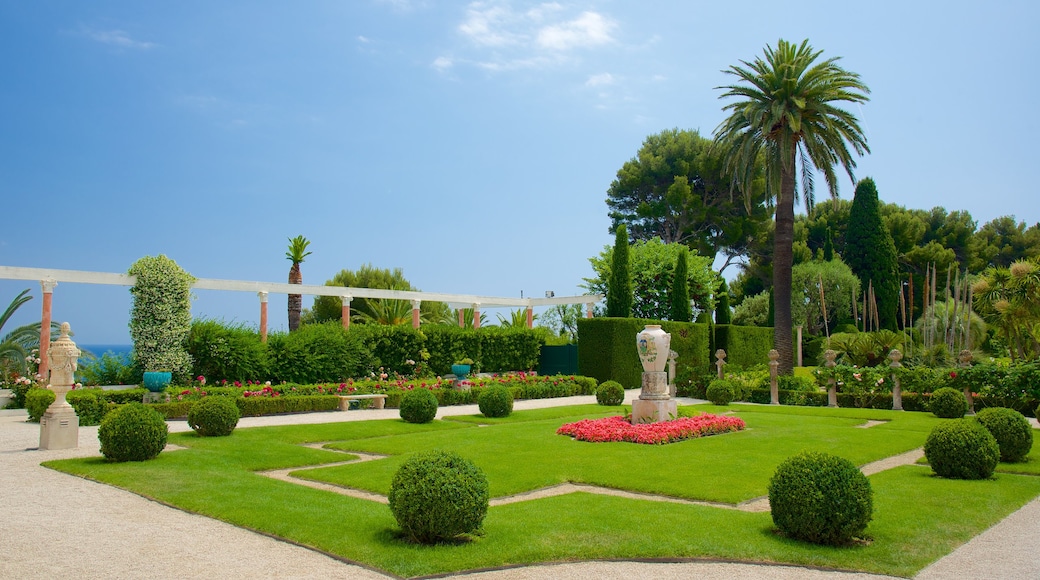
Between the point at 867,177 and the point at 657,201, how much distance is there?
1343cm

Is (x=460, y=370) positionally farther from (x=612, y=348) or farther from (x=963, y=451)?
(x=963, y=451)

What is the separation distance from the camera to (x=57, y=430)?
12383 mm

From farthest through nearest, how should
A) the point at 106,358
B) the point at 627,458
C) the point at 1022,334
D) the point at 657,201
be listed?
the point at 657,201 → the point at 1022,334 → the point at 106,358 → the point at 627,458

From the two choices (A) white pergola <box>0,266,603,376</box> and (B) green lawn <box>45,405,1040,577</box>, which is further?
(A) white pergola <box>0,266,603,376</box>

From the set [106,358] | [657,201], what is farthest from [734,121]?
[106,358]

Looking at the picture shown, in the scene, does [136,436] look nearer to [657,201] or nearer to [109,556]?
[109,556]

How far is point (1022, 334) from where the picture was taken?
27.0m

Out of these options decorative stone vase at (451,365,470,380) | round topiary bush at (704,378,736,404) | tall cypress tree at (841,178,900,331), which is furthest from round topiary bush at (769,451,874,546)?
tall cypress tree at (841,178,900,331)

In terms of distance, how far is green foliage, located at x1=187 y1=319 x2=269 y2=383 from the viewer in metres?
21.3

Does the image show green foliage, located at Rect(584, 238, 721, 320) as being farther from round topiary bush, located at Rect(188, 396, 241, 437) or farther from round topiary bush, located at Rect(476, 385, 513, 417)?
round topiary bush, located at Rect(188, 396, 241, 437)

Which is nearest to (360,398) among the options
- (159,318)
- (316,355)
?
(316,355)

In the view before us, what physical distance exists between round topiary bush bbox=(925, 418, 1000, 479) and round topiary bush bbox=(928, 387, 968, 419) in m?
8.63

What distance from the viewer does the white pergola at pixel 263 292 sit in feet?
67.2

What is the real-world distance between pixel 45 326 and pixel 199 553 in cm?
1729
